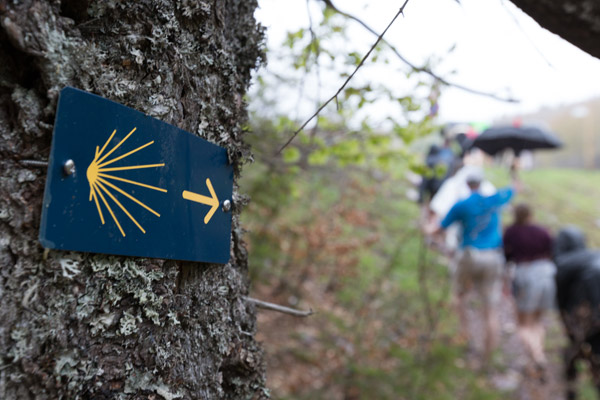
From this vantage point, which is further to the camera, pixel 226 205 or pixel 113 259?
pixel 226 205

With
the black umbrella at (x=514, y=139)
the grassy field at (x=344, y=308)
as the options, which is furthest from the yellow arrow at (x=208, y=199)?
the black umbrella at (x=514, y=139)

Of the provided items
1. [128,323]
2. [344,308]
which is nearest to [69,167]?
[128,323]

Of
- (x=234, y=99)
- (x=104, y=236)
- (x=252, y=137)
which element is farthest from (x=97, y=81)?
(x=252, y=137)

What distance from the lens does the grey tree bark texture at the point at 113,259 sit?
755mm

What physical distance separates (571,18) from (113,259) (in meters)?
1.06

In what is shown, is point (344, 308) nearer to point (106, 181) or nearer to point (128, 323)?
point (128, 323)

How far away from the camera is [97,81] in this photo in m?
0.86

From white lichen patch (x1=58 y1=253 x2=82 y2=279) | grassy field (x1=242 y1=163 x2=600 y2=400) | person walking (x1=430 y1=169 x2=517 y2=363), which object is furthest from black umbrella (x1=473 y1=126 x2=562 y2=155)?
white lichen patch (x1=58 y1=253 x2=82 y2=279)

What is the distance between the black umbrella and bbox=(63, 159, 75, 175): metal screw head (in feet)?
26.4

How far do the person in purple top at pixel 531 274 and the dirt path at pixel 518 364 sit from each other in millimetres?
211

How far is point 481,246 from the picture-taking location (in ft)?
15.2

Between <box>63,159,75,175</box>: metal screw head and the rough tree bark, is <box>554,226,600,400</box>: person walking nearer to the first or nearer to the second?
the rough tree bark

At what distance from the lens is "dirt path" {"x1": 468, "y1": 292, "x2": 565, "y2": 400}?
456 centimetres

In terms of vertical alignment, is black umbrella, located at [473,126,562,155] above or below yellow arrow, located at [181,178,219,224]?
above
